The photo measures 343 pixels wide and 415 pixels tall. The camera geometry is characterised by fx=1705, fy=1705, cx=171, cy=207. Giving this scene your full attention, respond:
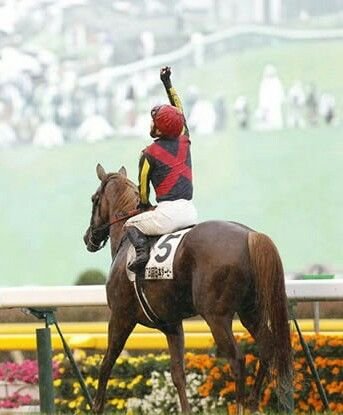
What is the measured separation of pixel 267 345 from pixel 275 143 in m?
10.8

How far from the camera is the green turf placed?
16812 mm

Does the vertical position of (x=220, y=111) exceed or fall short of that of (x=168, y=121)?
it falls short

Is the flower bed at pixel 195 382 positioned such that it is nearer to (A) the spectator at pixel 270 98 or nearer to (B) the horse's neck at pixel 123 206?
(B) the horse's neck at pixel 123 206

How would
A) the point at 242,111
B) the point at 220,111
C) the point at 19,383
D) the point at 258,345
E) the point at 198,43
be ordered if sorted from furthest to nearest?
the point at 198,43, the point at 220,111, the point at 242,111, the point at 19,383, the point at 258,345

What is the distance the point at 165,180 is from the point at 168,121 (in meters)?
0.25

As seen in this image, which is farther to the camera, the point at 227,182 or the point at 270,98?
the point at 227,182

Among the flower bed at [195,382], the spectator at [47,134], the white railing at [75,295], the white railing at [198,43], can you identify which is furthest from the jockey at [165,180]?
the spectator at [47,134]

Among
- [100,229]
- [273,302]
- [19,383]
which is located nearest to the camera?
[273,302]

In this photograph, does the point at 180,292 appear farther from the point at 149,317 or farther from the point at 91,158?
the point at 91,158

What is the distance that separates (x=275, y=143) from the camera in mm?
17688

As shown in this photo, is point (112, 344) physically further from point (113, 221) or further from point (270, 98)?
point (270, 98)

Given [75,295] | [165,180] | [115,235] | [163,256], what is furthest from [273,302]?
[75,295]

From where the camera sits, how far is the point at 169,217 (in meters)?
7.20

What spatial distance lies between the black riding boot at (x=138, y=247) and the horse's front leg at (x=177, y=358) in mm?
363
